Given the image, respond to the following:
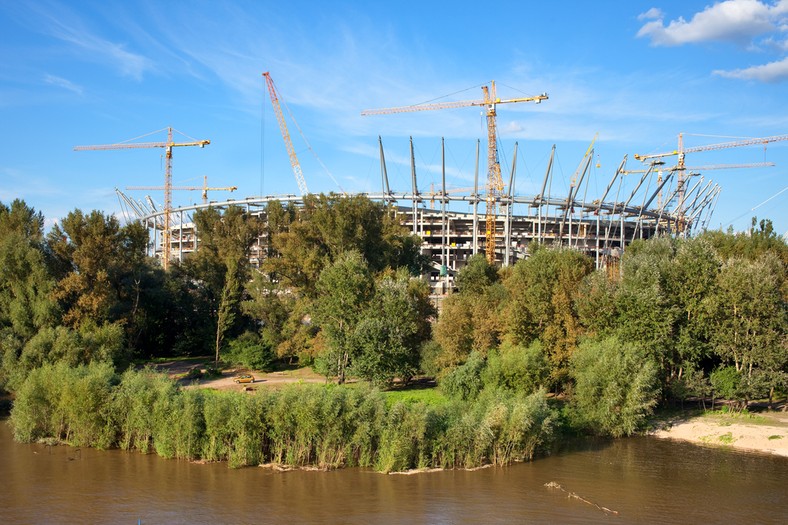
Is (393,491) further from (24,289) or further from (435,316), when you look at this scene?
(24,289)

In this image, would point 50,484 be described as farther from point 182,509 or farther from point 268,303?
point 268,303

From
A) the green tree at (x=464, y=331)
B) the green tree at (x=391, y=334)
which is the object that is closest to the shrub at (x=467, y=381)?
the green tree at (x=464, y=331)

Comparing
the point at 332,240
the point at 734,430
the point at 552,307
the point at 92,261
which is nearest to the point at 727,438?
the point at 734,430

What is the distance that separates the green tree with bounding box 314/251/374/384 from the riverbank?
17.4 meters

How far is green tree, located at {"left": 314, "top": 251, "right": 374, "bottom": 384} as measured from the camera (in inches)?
1551

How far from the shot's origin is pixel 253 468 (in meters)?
25.5

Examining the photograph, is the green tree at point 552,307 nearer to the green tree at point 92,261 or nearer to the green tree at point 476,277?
the green tree at point 476,277

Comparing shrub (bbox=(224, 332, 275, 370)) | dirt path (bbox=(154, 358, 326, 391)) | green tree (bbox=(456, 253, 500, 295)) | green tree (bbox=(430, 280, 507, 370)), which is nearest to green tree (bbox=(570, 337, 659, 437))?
green tree (bbox=(430, 280, 507, 370))

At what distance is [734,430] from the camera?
30781mm

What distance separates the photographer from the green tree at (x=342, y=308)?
3941cm

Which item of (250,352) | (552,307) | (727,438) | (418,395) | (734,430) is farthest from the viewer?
(250,352)

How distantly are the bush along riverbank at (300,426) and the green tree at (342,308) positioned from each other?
1260 cm

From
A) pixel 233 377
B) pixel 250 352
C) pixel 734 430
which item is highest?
pixel 250 352

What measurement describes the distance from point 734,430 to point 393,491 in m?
17.4
